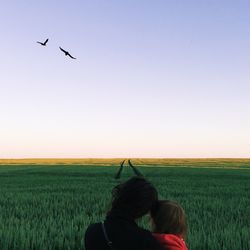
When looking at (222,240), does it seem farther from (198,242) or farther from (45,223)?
(45,223)

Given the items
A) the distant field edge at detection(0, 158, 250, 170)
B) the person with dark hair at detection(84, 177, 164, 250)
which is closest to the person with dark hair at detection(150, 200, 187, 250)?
the person with dark hair at detection(84, 177, 164, 250)

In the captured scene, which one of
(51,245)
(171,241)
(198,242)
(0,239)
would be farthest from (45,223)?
(171,241)

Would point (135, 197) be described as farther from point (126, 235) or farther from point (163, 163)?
point (163, 163)

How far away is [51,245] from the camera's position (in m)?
6.15

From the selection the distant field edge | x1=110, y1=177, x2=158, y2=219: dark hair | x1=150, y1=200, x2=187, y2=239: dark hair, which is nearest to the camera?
x1=110, y1=177, x2=158, y2=219: dark hair

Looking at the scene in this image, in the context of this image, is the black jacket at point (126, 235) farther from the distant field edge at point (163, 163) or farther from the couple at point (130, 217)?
the distant field edge at point (163, 163)

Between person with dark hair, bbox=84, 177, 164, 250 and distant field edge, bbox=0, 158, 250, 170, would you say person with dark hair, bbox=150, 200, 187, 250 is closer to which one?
person with dark hair, bbox=84, 177, 164, 250

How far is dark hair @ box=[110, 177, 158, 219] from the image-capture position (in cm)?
335

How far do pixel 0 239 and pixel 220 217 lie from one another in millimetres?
4629

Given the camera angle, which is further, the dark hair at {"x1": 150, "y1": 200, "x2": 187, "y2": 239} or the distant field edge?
the distant field edge

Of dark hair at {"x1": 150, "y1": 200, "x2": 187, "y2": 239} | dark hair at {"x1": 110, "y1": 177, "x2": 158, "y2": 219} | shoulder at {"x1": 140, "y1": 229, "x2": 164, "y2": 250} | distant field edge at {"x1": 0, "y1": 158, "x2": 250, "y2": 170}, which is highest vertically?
distant field edge at {"x1": 0, "y1": 158, "x2": 250, "y2": 170}

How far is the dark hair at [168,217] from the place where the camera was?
144 inches

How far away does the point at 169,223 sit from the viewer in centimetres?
371

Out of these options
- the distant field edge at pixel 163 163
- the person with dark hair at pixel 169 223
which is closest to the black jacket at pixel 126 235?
the person with dark hair at pixel 169 223
